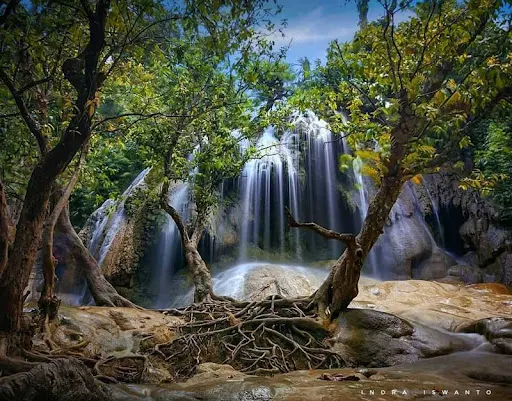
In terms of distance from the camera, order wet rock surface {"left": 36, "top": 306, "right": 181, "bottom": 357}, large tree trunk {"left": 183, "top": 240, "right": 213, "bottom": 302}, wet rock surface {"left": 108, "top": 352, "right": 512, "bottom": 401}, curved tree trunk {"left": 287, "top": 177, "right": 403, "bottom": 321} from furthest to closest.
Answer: large tree trunk {"left": 183, "top": 240, "right": 213, "bottom": 302} < curved tree trunk {"left": 287, "top": 177, "right": 403, "bottom": 321} < wet rock surface {"left": 36, "top": 306, "right": 181, "bottom": 357} < wet rock surface {"left": 108, "top": 352, "right": 512, "bottom": 401}

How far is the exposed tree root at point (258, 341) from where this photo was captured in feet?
18.3

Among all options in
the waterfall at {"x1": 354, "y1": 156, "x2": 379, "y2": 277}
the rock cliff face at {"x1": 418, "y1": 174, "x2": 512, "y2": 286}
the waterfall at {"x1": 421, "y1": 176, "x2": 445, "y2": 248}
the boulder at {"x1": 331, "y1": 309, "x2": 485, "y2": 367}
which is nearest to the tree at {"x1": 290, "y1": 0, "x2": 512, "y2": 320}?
the boulder at {"x1": 331, "y1": 309, "x2": 485, "y2": 367}

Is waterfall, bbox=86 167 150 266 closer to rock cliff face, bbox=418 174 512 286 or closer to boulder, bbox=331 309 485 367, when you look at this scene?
boulder, bbox=331 309 485 367

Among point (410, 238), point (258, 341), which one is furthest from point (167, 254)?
point (410, 238)

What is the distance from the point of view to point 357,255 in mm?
6289

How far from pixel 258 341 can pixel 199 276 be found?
3337mm

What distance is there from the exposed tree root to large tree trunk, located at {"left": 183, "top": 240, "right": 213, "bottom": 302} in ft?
4.85

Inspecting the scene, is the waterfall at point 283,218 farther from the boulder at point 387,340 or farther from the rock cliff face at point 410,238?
the boulder at point 387,340

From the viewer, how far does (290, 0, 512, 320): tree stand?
5.07 meters

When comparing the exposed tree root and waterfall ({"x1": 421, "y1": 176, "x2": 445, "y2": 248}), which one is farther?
waterfall ({"x1": 421, "y1": 176, "x2": 445, "y2": 248})

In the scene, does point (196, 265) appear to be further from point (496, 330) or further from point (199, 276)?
point (496, 330)

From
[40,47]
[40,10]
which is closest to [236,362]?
[40,47]

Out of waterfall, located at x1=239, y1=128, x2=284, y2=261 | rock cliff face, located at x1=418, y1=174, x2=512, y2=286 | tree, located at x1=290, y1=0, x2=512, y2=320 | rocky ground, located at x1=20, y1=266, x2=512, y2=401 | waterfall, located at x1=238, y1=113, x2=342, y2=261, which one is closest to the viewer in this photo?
rocky ground, located at x1=20, y1=266, x2=512, y2=401

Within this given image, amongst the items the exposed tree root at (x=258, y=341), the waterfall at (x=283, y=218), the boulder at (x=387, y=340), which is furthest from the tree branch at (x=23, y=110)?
the waterfall at (x=283, y=218)
